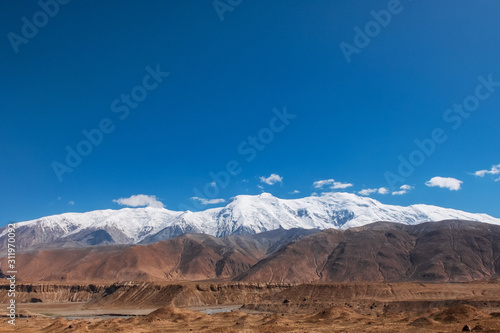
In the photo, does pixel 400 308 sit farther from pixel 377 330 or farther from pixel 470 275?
pixel 470 275

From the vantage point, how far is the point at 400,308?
346ft

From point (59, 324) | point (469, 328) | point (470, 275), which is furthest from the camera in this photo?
point (470, 275)

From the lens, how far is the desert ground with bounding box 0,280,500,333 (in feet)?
221

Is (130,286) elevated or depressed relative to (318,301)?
elevated

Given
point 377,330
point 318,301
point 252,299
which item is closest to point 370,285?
point 318,301

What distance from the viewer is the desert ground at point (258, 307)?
67.3 meters

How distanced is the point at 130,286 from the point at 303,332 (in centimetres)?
11518

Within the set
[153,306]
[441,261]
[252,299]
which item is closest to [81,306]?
[153,306]

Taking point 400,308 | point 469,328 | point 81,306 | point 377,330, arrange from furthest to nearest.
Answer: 1. point 81,306
2. point 400,308
3. point 377,330
4. point 469,328

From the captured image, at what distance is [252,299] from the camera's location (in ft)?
493

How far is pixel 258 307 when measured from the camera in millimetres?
122688

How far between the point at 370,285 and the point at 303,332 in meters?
85.3

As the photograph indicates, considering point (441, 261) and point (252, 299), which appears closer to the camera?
point (252, 299)

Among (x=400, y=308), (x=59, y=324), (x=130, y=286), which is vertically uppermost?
(x=130, y=286)
